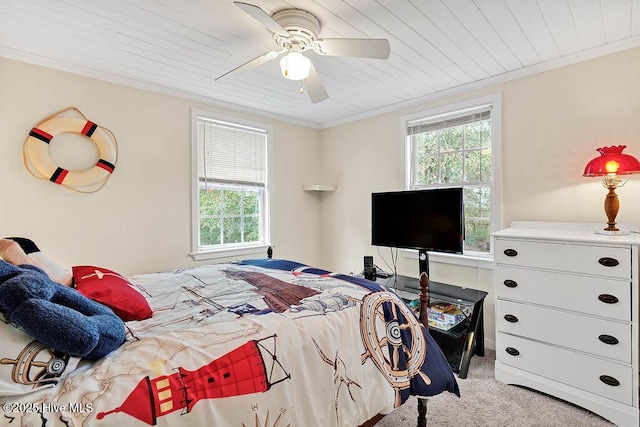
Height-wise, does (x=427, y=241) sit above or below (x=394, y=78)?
below

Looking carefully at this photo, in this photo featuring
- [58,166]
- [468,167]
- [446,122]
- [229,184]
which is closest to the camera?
[58,166]

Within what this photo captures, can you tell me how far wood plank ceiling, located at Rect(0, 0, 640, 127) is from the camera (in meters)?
1.79

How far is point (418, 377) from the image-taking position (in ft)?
5.34

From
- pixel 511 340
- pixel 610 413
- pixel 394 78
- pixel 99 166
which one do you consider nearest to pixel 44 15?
pixel 99 166

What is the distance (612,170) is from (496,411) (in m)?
1.75

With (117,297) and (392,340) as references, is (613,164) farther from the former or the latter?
(117,297)

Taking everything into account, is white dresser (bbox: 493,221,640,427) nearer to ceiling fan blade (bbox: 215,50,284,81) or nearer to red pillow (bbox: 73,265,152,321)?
ceiling fan blade (bbox: 215,50,284,81)

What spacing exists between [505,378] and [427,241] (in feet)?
3.88

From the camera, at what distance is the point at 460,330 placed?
103 inches

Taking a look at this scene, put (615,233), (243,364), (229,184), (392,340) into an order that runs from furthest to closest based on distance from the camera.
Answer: (229,184)
(615,233)
(392,340)
(243,364)

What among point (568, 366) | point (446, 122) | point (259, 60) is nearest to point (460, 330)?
point (568, 366)

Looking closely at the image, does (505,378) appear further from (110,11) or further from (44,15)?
(44,15)

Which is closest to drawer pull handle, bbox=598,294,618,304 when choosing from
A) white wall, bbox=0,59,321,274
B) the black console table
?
the black console table

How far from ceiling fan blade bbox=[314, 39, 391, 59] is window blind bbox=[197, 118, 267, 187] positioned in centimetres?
192
